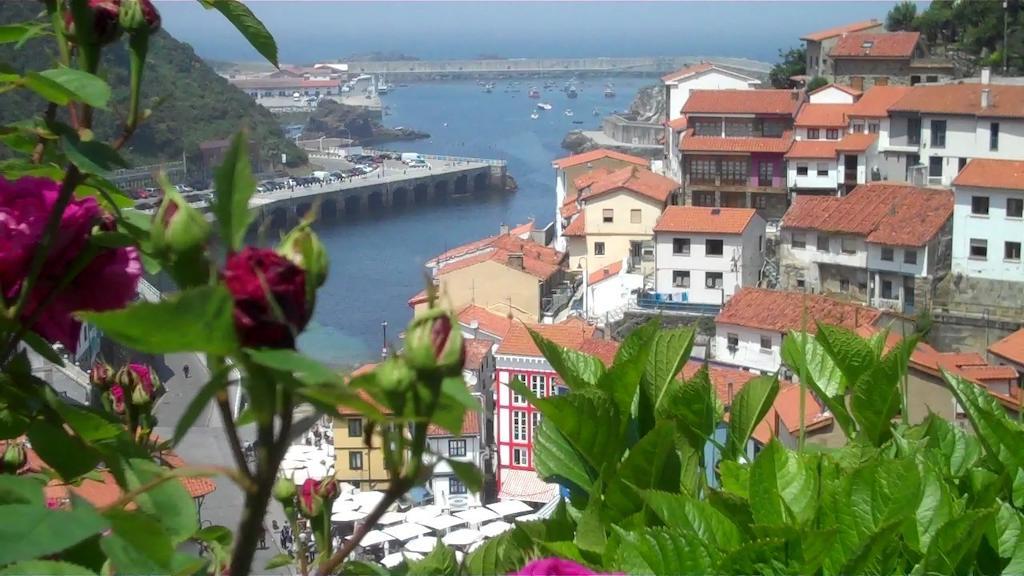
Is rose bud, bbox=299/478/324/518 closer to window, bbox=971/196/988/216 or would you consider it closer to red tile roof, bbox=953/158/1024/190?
red tile roof, bbox=953/158/1024/190

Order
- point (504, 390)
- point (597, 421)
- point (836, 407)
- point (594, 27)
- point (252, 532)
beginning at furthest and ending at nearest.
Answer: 1. point (594, 27)
2. point (504, 390)
3. point (836, 407)
4. point (597, 421)
5. point (252, 532)

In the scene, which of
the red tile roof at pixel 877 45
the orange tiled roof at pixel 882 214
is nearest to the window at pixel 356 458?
the orange tiled roof at pixel 882 214

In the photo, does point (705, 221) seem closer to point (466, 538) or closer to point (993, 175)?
point (993, 175)

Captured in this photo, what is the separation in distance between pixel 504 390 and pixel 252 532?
12.5 metres

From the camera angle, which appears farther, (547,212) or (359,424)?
(547,212)

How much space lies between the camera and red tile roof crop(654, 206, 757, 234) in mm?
15312

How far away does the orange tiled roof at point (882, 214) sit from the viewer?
557 inches

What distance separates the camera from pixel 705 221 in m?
15.5

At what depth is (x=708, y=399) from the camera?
38.1 inches

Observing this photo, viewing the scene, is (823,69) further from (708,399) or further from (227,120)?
(708,399)

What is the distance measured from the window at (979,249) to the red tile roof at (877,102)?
124 inches

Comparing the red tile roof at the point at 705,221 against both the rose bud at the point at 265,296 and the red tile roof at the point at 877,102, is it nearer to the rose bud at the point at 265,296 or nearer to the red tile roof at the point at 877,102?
the red tile roof at the point at 877,102

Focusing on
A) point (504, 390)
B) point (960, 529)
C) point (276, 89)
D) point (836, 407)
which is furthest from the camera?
point (276, 89)

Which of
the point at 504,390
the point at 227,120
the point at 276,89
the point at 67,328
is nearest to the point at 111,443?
the point at 67,328
